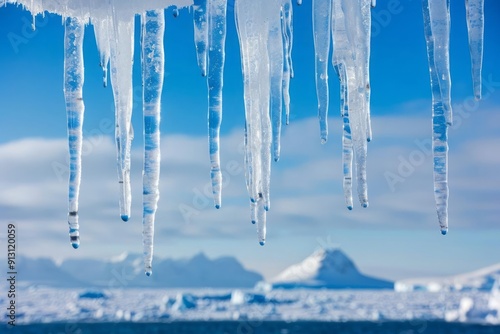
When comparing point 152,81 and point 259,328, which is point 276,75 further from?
point 259,328

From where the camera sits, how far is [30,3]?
1.80 meters

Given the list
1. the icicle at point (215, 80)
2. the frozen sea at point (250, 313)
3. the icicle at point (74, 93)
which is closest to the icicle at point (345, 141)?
the icicle at point (215, 80)

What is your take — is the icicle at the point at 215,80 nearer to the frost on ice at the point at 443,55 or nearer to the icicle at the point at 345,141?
the icicle at the point at 345,141

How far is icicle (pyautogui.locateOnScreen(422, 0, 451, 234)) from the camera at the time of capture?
1756 millimetres

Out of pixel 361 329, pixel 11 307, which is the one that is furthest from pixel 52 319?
pixel 11 307

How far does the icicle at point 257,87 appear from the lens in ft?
6.16

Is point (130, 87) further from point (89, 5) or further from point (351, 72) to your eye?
point (351, 72)

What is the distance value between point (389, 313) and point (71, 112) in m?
43.6

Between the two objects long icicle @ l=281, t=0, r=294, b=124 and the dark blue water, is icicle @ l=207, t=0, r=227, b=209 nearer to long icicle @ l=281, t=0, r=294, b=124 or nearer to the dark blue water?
long icicle @ l=281, t=0, r=294, b=124

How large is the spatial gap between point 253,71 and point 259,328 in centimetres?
4467

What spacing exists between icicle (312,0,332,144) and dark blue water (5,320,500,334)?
40101 millimetres

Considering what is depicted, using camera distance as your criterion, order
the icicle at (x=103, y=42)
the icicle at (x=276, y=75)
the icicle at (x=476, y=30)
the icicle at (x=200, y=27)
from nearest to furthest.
Answer: the icicle at (x=476, y=30)
the icicle at (x=200, y=27)
the icicle at (x=276, y=75)
the icicle at (x=103, y=42)

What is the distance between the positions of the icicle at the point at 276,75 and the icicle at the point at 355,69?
0.17m

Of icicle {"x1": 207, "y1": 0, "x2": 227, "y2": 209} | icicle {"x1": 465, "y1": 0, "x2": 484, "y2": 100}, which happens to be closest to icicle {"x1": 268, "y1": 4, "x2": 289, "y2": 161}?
icicle {"x1": 207, "y1": 0, "x2": 227, "y2": 209}
